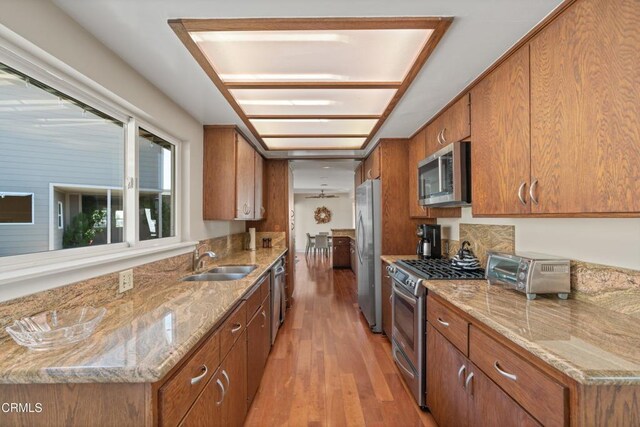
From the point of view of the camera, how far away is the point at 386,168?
10.7ft

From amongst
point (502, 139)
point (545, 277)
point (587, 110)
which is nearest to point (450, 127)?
point (502, 139)

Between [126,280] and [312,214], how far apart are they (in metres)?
9.70

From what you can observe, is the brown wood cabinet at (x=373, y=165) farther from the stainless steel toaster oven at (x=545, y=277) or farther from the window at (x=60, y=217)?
the window at (x=60, y=217)

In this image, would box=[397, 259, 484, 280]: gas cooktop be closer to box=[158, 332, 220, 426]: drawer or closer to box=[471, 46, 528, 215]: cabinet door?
box=[471, 46, 528, 215]: cabinet door

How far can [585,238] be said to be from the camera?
4.78 feet

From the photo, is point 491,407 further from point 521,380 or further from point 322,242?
point 322,242

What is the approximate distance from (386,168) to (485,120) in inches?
58.7

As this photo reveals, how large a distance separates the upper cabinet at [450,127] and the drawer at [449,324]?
1.23 m

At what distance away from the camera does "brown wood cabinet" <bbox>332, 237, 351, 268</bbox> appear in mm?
7324

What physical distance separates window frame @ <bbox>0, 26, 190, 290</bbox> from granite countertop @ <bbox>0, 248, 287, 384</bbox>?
254 millimetres

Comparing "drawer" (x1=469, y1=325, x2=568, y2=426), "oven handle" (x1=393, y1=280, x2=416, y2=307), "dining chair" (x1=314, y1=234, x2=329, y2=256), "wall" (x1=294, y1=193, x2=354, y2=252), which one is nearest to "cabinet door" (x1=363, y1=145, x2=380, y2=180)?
"oven handle" (x1=393, y1=280, x2=416, y2=307)

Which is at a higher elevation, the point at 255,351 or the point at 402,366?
the point at 255,351

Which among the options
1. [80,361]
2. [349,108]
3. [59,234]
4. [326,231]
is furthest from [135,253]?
[326,231]

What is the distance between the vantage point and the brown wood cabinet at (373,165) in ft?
11.1
